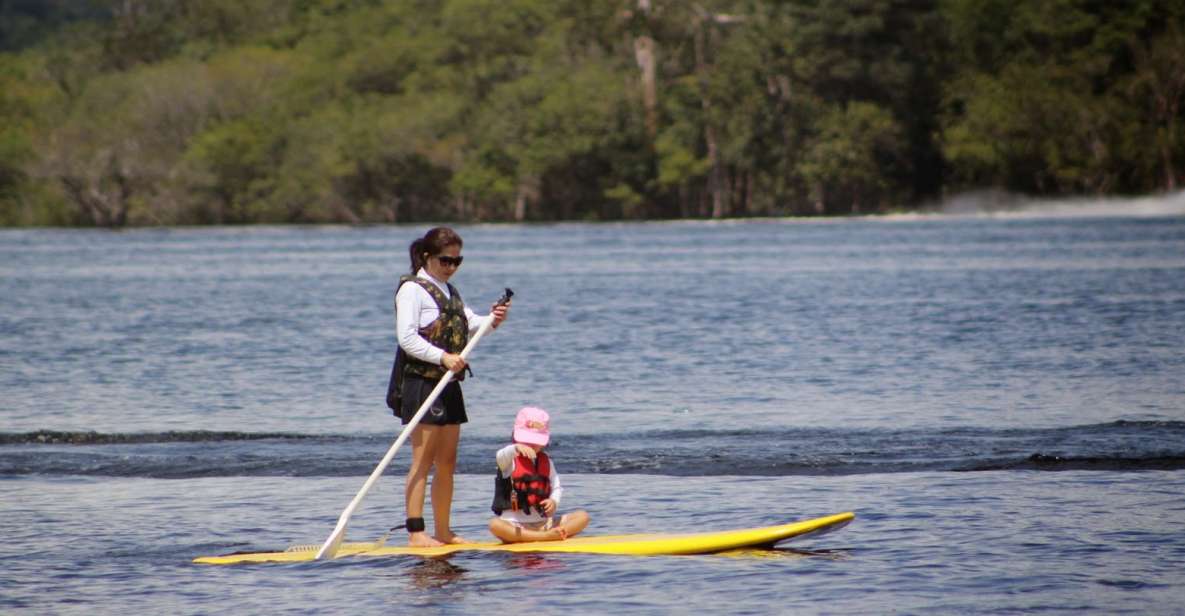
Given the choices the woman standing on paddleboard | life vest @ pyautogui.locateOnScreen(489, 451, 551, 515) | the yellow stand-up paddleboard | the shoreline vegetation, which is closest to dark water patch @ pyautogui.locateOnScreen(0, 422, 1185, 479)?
the yellow stand-up paddleboard

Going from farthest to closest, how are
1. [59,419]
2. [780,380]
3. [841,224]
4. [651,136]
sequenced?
[651,136]
[841,224]
[780,380]
[59,419]

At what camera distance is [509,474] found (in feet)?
39.5

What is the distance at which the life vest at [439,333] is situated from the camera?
11.7m

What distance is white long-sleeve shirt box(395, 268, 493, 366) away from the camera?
452 inches

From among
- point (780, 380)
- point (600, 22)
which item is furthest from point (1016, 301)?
point (600, 22)

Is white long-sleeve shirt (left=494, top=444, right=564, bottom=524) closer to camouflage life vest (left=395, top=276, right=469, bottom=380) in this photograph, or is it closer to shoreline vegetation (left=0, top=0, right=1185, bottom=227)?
camouflage life vest (left=395, top=276, right=469, bottom=380)

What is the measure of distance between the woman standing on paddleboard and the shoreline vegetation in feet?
342

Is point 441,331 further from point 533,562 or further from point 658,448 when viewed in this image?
point 658,448

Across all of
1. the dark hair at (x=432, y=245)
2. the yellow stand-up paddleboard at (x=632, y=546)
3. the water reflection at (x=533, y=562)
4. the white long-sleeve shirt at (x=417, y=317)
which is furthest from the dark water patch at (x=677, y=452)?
the dark hair at (x=432, y=245)

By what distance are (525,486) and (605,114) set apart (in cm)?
11736

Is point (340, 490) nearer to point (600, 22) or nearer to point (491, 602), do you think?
point (491, 602)

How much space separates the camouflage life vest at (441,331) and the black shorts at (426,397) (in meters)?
0.06

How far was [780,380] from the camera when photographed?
2555cm

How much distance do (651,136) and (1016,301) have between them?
87.0 metres
